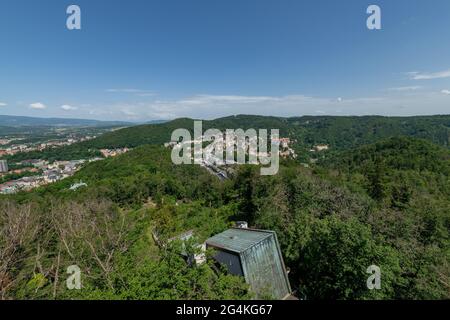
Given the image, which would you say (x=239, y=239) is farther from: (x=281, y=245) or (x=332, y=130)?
(x=332, y=130)

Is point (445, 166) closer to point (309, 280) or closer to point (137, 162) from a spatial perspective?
point (309, 280)

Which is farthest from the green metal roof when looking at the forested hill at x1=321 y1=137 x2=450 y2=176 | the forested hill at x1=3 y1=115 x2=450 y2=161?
the forested hill at x1=3 y1=115 x2=450 y2=161

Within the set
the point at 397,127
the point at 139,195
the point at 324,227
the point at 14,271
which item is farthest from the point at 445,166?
the point at 397,127

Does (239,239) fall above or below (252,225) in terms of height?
above

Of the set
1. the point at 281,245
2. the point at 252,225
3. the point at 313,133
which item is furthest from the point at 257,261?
the point at 313,133

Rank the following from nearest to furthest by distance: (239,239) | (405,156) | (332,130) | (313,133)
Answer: (239,239)
(405,156)
(332,130)
(313,133)

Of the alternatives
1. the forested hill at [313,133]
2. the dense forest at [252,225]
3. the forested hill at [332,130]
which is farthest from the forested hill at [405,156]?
the forested hill at [332,130]

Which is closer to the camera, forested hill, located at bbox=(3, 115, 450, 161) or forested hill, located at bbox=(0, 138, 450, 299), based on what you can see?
forested hill, located at bbox=(0, 138, 450, 299)

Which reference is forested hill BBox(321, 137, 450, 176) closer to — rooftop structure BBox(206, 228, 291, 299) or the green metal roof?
the green metal roof
